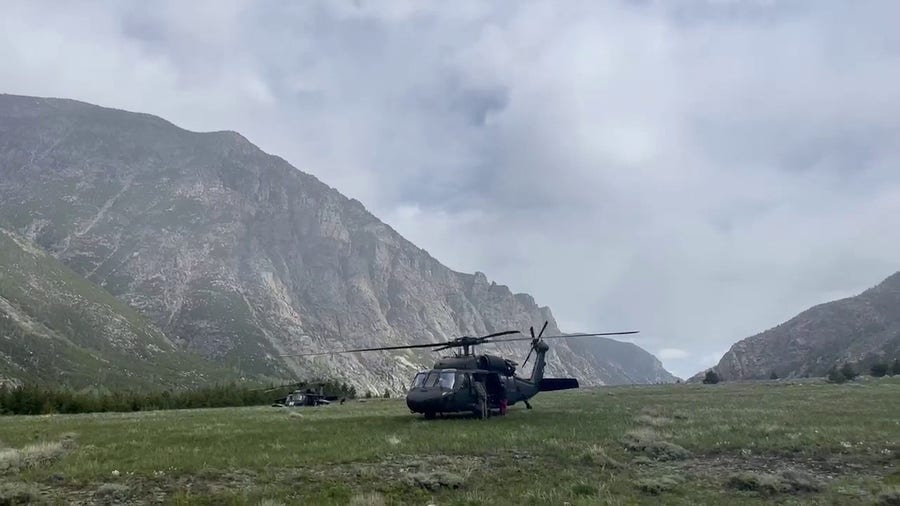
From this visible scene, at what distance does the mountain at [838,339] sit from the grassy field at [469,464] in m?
154

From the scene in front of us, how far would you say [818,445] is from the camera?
54.1 feet

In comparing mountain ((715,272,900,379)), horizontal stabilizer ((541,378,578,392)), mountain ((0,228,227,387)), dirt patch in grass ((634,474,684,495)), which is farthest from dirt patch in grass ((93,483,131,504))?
mountain ((715,272,900,379))

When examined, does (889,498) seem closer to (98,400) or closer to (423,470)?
(423,470)

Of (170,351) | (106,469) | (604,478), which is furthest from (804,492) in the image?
(170,351)

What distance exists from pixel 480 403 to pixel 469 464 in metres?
13.2

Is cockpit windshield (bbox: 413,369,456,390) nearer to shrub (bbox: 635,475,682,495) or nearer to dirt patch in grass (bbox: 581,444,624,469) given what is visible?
dirt patch in grass (bbox: 581,444,624,469)

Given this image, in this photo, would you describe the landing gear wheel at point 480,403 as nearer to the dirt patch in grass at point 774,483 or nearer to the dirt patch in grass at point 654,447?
the dirt patch in grass at point 654,447

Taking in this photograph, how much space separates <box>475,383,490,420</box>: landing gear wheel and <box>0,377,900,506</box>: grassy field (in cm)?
443

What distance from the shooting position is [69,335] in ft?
526

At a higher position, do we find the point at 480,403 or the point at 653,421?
the point at 480,403

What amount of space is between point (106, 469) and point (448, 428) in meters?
11.6

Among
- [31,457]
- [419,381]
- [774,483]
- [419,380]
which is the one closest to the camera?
[774,483]

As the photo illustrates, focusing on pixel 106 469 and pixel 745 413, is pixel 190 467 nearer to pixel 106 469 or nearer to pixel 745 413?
pixel 106 469

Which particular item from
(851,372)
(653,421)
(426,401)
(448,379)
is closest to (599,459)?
(653,421)
